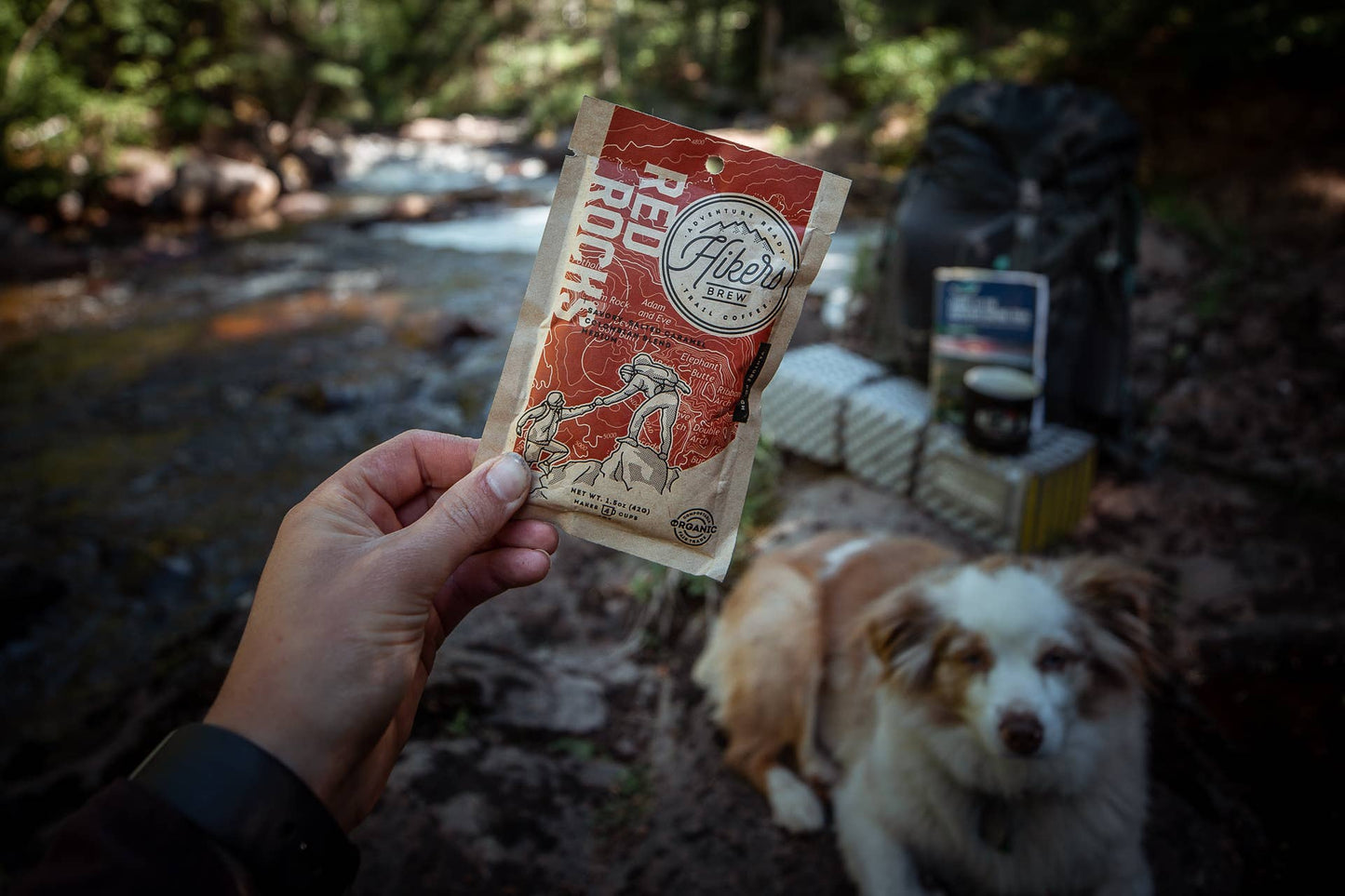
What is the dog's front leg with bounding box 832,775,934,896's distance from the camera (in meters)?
2.25

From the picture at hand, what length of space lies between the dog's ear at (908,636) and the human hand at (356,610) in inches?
44.6

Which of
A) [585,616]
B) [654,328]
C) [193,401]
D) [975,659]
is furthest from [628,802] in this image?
[193,401]

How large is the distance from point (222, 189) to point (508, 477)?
16.7 metres

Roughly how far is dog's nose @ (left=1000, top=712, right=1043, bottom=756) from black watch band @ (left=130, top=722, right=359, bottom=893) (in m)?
1.56

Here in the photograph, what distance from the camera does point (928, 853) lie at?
2.27 m

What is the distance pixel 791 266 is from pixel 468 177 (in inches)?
796

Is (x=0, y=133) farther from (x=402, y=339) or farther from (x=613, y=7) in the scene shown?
(x=613, y=7)

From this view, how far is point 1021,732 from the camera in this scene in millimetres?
1837

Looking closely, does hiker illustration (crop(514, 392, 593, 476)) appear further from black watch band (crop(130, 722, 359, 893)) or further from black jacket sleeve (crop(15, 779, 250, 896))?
black jacket sleeve (crop(15, 779, 250, 896))

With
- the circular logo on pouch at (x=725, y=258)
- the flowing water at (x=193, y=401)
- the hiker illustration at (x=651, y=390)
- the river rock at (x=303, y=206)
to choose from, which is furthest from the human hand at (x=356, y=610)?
the river rock at (x=303, y=206)

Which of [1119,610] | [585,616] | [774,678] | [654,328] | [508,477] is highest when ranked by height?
[654,328]

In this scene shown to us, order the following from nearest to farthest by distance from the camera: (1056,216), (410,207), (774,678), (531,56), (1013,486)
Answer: (774,678), (1013,486), (1056,216), (410,207), (531,56)

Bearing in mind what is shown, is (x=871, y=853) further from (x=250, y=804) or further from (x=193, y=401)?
(x=193, y=401)

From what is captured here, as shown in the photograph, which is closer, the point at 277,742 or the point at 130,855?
the point at 130,855
